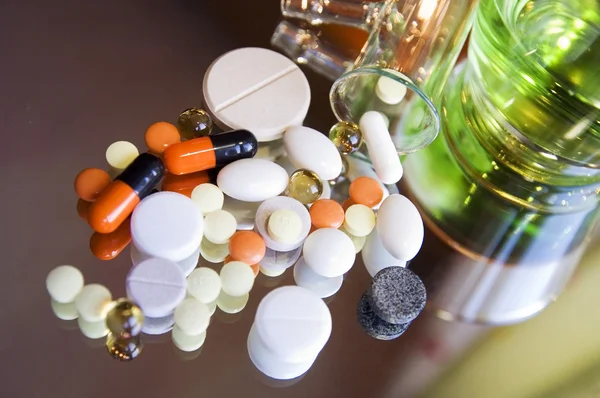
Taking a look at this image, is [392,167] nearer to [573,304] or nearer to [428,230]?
[428,230]

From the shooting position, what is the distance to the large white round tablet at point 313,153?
0.62 meters

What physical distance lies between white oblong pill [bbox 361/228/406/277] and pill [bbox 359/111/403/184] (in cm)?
5

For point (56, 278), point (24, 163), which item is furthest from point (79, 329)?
point (24, 163)

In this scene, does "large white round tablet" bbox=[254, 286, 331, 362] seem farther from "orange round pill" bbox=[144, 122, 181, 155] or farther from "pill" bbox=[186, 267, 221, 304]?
"orange round pill" bbox=[144, 122, 181, 155]

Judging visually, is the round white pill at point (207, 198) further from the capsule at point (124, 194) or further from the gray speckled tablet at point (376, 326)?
the gray speckled tablet at point (376, 326)

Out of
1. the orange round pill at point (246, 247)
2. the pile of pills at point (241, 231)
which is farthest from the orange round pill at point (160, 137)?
the orange round pill at point (246, 247)

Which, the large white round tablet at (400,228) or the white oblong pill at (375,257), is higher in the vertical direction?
the large white round tablet at (400,228)

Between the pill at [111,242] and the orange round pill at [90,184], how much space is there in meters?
0.03

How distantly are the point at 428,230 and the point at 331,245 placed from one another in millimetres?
106

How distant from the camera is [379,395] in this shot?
55 cm

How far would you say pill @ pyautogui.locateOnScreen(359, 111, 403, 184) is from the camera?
0.63 m

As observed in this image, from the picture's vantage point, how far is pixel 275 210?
1.93 ft

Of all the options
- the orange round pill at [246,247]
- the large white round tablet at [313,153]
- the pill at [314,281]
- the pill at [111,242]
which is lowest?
the pill at [111,242]

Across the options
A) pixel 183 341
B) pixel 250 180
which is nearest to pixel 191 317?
pixel 183 341
